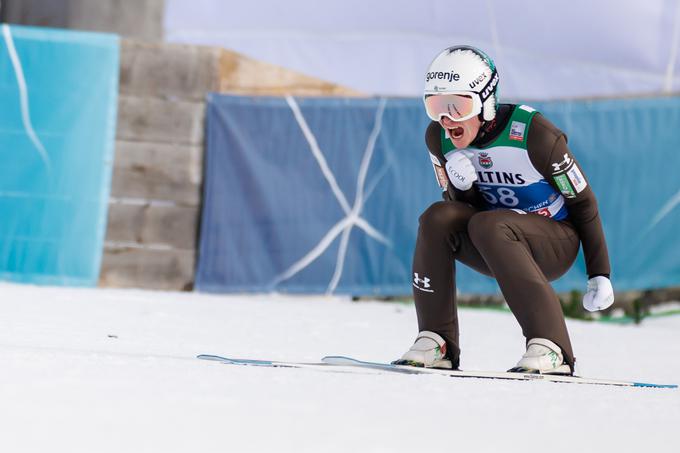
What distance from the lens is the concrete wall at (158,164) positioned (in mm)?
8844

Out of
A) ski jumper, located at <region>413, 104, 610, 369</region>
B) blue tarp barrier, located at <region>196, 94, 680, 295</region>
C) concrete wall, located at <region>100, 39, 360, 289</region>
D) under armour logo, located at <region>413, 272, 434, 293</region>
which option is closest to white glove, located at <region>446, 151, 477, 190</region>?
ski jumper, located at <region>413, 104, 610, 369</region>

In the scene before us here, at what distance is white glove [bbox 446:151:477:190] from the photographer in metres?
3.76

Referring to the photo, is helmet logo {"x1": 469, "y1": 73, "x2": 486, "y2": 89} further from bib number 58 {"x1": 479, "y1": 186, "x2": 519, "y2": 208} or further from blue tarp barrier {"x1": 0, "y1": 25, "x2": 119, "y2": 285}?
blue tarp barrier {"x1": 0, "y1": 25, "x2": 119, "y2": 285}

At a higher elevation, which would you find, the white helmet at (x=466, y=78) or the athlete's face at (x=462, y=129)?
the white helmet at (x=466, y=78)

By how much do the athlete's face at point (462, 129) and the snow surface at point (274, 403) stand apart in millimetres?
857

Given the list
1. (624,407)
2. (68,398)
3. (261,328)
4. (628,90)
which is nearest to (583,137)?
(628,90)

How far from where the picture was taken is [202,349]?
15.1 ft

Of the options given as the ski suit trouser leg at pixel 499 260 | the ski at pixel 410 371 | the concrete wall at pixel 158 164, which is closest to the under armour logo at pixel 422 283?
the ski suit trouser leg at pixel 499 260

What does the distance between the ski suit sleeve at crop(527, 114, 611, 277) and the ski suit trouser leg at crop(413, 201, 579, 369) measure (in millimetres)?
57

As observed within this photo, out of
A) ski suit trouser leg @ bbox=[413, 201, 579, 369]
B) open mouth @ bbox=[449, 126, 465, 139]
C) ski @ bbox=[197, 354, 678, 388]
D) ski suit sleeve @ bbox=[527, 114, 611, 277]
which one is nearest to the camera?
ski @ bbox=[197, 354, 678, 388]

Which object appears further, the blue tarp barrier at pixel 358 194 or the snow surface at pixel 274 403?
the blue tarp barrier at pixel 358 194

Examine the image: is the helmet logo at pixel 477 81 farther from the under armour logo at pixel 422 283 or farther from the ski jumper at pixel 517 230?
the under armour logo at pixel 422 283

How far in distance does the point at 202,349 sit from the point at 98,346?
50 cm

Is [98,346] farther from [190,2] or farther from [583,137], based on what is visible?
[190,2]
